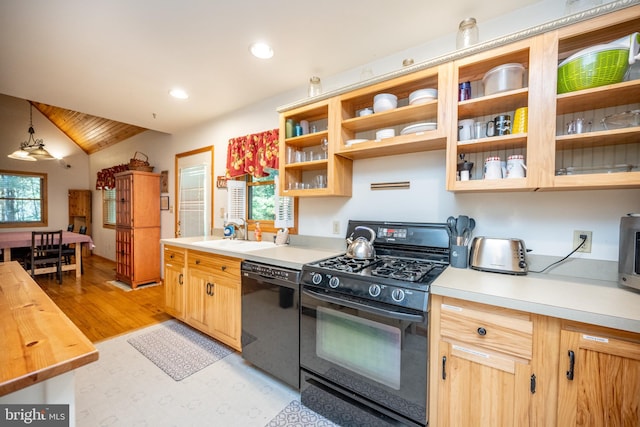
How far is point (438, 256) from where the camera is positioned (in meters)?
1.75

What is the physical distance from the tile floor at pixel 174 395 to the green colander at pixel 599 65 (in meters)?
2.42

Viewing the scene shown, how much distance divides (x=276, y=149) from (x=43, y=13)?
5.73 ft

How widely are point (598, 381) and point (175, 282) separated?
3142 mm

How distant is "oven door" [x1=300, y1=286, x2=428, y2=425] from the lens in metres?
1.27

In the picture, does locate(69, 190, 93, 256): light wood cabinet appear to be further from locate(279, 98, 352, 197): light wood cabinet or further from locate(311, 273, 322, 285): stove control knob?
locate(311, 273, 322, 285): stove control knob

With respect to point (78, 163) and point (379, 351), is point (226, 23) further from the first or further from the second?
point (78, 163)

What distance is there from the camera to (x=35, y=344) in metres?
0.73

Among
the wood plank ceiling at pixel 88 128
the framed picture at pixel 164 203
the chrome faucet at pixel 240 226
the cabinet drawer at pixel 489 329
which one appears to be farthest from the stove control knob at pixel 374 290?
the wood plank ceiling at pixel 88 128

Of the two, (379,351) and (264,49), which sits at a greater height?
(264,49)

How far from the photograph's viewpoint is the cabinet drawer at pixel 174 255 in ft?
8.73

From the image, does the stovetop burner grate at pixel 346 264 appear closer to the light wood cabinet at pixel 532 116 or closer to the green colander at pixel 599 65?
the light wood cabinet at pixel 532 116

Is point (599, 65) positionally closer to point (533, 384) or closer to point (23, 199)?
point (533, 384)

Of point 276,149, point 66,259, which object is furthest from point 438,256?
point 66,259

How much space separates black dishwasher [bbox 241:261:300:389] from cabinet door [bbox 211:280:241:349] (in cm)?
12
